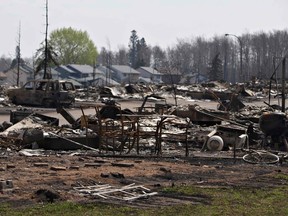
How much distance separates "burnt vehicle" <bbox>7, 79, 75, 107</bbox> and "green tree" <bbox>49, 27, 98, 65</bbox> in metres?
81.2

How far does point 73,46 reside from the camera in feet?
401

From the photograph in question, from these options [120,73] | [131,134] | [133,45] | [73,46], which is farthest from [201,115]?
[133,45]

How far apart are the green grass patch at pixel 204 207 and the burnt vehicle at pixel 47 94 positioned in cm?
2596

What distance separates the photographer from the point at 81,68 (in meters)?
112

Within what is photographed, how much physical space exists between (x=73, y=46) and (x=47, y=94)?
88117 mm

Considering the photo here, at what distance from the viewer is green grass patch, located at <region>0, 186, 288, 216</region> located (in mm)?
8070

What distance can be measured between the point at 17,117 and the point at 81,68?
90.5 meters

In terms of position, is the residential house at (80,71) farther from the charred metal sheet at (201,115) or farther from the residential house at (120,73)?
the charred metal sheet at (201,115)

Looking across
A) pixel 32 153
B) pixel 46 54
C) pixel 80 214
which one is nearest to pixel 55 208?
pixel 80 214

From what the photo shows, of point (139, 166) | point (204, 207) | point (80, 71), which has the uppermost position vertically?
point (80, 71)

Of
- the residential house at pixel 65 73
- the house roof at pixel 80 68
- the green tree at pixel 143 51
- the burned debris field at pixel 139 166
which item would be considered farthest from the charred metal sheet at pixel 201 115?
the green tree at pixel 143 51

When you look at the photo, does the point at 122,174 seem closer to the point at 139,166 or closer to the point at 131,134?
the point at 139,166

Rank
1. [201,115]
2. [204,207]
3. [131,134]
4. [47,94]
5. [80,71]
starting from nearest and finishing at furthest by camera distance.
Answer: [204,207] → [131,134] → [201,115] → [47,94] → [80,71]

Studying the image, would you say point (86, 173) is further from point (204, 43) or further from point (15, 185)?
point (204, 43)
